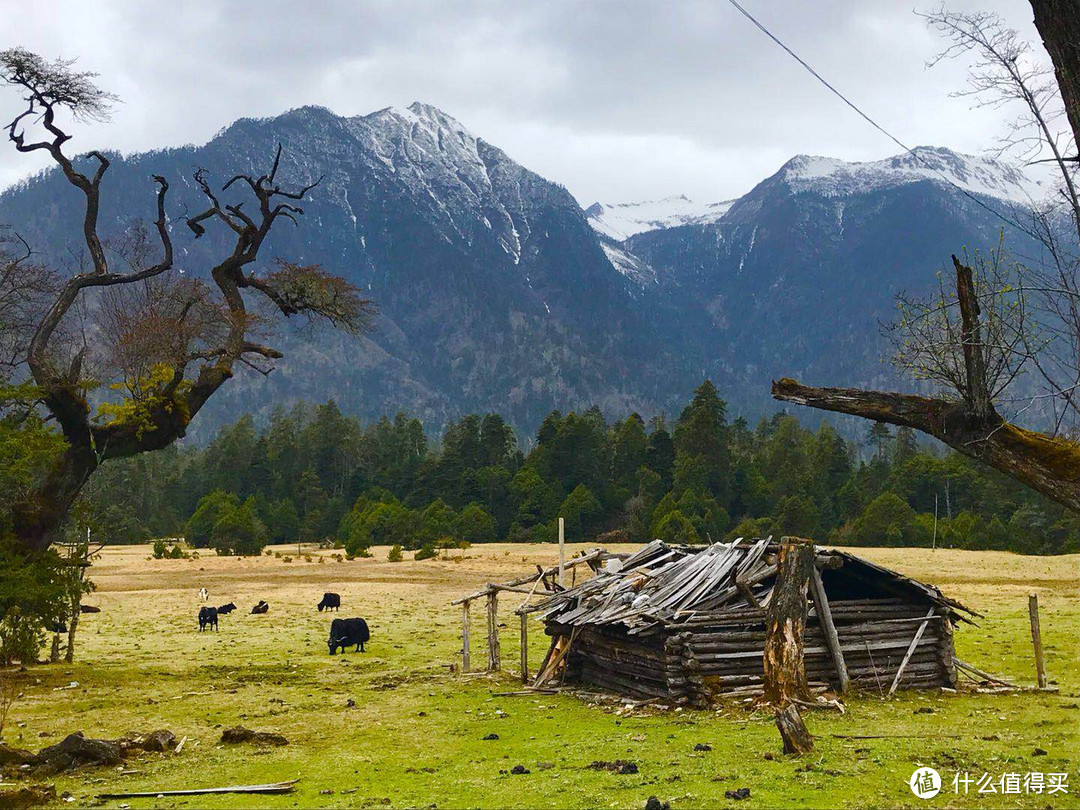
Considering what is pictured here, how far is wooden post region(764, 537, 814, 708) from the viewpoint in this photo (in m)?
13.8

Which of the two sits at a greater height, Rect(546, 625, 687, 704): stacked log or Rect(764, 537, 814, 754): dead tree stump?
Rect(764, 537, 814, 754): dead tree stump

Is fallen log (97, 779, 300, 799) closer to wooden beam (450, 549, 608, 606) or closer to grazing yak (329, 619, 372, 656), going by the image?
wooden beam (450, 549, 608, 606)

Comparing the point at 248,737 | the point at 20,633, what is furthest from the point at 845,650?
the point at 20,633

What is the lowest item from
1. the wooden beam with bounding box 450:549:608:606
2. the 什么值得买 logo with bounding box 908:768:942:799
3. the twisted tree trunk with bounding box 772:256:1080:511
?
the 什么值得买 logo with bounding box 908:768:942:799

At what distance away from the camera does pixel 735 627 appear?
20000 millimetres

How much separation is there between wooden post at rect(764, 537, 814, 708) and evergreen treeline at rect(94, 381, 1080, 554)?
54365 mm

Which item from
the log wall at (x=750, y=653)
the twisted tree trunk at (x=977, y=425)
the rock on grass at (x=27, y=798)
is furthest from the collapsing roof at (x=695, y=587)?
the rock on grass at (x=27, y=798)

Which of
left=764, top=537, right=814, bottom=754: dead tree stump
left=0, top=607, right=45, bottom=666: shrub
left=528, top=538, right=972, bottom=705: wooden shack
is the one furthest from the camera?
left=0, top=607, right=45, bottom=666: shrub

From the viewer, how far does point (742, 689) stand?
64.1 feet

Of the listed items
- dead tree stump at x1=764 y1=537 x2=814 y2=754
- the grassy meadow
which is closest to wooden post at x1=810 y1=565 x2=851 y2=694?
the grassy meadow

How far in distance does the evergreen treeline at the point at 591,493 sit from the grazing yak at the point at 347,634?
39.2 metres

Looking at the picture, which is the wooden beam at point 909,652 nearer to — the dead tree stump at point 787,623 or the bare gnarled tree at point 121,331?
the dead tree stump at point 787,623

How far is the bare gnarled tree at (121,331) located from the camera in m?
22.3

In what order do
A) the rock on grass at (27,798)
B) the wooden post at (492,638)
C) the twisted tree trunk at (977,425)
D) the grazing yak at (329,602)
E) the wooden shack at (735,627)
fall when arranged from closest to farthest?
the twisted tree trunk at (977,425) → the rock on grass at (27,798) → the wooden shack at (735,627) → the wooden post at (492,638) → the grazing yak at (329,602)
